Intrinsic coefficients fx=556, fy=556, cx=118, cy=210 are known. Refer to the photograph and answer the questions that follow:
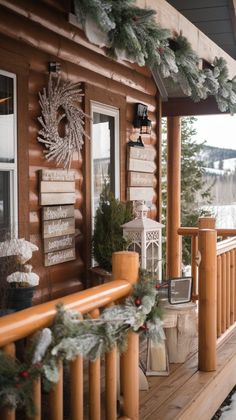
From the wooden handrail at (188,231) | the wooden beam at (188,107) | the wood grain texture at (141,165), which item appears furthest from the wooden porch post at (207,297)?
the wooden beam at (188,107)

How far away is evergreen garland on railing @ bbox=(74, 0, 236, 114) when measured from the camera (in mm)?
2941

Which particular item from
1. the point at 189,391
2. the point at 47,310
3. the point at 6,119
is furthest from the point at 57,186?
the point at 47,310

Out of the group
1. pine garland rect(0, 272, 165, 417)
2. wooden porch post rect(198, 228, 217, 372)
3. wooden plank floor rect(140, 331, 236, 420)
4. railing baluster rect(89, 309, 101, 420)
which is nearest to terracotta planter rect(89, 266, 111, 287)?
wooden plank floor rect(140, 331, 236, 420)

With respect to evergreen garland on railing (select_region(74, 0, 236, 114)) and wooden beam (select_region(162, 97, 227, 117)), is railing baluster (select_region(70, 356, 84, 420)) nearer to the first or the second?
evergreen garland on railing (select_region(74, 0, 236, 114))

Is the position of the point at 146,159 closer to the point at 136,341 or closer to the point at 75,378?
the point at 136,341

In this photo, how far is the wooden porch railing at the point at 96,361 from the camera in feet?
6.35

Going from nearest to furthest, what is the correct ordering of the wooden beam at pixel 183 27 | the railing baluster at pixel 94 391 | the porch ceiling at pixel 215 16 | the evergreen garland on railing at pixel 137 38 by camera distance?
1. the railing baluster at pixel 94 391
2. the evergreen garland on railing at pixel 137 38
3. the wooden beam at pixel 183 27
4. the porch ceiling at pixel 215 16

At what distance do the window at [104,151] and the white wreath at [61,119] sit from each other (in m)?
0.37

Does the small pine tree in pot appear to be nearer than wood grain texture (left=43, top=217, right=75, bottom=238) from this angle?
No

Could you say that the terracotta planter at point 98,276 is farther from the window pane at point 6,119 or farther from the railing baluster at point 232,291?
the window pane at point 6,119

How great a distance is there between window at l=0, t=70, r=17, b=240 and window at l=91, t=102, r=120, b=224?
1.23 m

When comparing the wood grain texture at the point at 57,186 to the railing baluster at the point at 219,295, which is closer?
the railing baluster at the point at 219,295

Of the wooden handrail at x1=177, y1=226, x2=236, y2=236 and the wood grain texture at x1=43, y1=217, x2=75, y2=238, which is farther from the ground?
the wood grain texture at x1=43, y1=217, x2=75, y2=238

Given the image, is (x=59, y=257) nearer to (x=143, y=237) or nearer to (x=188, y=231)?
(x=143, y=237)
